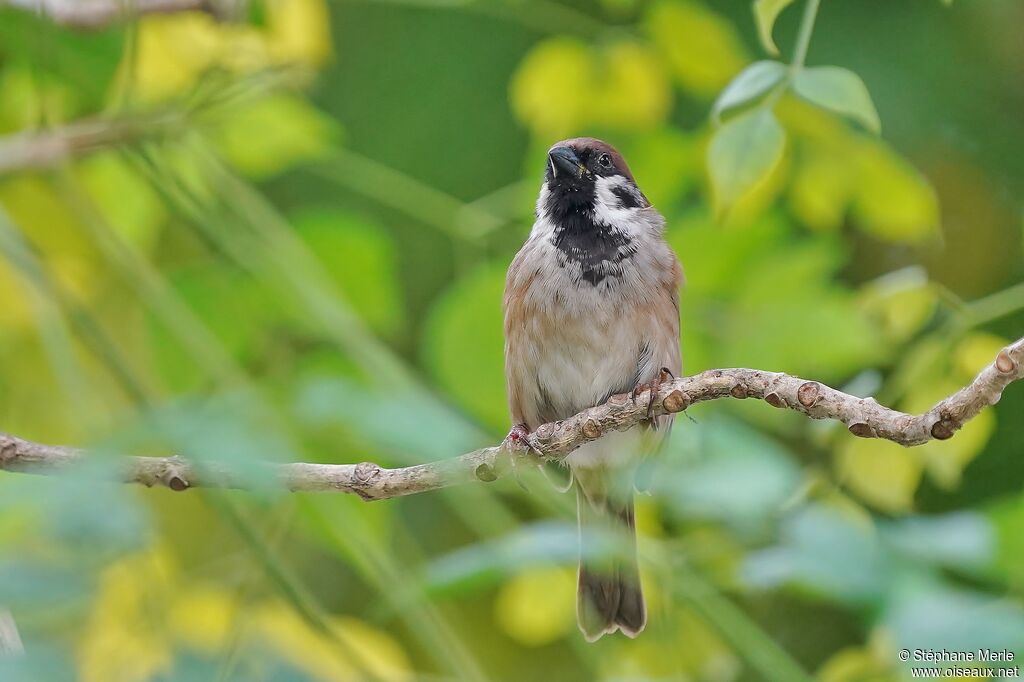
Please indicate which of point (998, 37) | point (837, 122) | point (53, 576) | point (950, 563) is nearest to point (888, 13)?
point (998, 37)

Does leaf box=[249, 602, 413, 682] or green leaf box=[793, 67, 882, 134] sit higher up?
green leaf box=[793, 67, 882, 134]

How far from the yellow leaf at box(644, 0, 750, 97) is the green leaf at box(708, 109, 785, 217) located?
1232 millimetres

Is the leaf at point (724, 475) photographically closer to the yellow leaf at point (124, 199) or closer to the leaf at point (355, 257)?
the leaf at point (355, 257)

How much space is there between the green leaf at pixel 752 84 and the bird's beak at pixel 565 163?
1182 mm

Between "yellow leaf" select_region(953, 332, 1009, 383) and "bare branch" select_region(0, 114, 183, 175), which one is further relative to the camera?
"bare branch" select_region(0, 114, 183, 175)

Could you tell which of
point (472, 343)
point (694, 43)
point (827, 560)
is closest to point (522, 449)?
point (827, 560)

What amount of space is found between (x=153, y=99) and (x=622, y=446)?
1.63 meters

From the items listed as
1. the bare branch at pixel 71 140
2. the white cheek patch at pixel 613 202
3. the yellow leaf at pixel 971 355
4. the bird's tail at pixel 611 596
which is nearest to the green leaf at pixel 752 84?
the yellow leaf at pixel 971 355

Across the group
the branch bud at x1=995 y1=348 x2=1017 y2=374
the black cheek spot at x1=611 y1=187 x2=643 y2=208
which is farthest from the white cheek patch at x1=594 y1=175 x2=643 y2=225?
the branch bud at x1=995 y1=348 x2=1017 y2=374

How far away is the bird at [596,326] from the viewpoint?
291 centimetres

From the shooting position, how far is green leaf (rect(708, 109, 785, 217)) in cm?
189

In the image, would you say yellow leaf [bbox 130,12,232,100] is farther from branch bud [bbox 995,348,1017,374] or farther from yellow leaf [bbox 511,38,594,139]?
branch bud [bbox 995,348,1017,374]

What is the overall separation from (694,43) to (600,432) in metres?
1.42

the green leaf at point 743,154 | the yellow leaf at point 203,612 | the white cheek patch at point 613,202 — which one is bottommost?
the yellow leaf at point 203,612
